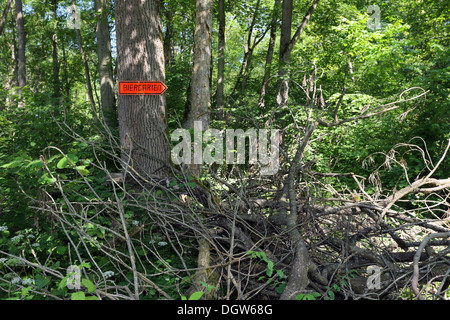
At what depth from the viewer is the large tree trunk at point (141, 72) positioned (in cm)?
516

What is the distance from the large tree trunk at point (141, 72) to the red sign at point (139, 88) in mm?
59

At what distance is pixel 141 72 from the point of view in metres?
5.25

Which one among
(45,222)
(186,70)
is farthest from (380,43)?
(45,222)

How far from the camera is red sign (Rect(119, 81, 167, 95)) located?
5.20 metres

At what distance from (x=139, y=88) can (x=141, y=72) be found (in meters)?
0.26

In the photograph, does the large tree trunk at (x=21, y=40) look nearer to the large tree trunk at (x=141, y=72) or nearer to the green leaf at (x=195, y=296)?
the large tree trunk at (x=141, y=72)

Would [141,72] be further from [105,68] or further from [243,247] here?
[105,68]

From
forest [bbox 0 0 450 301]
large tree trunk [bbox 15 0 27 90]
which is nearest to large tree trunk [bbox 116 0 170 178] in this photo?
forest [bbox 0 0 450 301]

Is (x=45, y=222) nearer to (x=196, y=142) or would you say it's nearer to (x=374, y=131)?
(x=196, y=142)

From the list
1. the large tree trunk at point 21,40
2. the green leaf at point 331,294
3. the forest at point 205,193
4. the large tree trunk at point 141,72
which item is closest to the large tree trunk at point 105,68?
the forest at point 205,193

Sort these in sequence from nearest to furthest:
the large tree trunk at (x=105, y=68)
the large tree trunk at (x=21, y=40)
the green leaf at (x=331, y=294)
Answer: the green leaf at (x=331, y=294) < the large tree trunk at (x=105, y=68) < the large tree trunk at (x=21, y=40)

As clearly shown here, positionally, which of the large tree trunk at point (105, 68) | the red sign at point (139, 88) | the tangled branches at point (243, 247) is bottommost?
the tangled branches at point (243, 247)

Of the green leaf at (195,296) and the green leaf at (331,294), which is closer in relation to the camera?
the green leaf at (195,296)

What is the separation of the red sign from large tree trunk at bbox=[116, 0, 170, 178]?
0.19 ft
